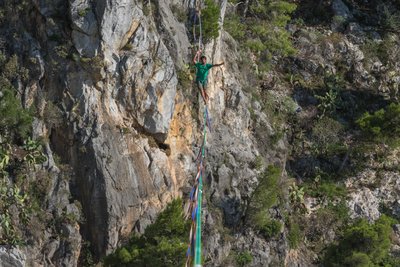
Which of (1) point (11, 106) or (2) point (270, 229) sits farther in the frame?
(2) point (270, 229)

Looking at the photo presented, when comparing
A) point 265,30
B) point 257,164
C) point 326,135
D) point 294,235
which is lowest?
point 294,235

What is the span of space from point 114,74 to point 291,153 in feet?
44.5

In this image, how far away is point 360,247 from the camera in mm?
25500

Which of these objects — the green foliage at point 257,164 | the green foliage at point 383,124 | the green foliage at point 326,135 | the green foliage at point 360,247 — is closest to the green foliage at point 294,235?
the green foliage at point 360,247

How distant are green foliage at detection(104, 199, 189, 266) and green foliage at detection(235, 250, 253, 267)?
615 cm

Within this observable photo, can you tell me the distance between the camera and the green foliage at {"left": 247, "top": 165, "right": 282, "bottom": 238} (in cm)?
2619

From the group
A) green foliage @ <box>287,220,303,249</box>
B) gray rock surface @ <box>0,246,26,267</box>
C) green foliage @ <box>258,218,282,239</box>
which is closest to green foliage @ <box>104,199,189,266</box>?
gray rock surface @ <box>0,246,26,267</box>

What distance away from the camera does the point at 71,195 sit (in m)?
22.3

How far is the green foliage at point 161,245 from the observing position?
19297 mm

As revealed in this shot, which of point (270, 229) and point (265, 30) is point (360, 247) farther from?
point (265, 30)

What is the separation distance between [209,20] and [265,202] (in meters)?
8.25

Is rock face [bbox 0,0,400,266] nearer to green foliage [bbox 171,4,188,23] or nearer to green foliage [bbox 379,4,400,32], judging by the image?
green foliage [bbox 171,4,188,23]

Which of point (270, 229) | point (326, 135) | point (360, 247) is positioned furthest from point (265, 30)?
point (360, 247)

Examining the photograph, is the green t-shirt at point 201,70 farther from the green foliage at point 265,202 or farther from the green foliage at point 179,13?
the green foliage at point 265,202
